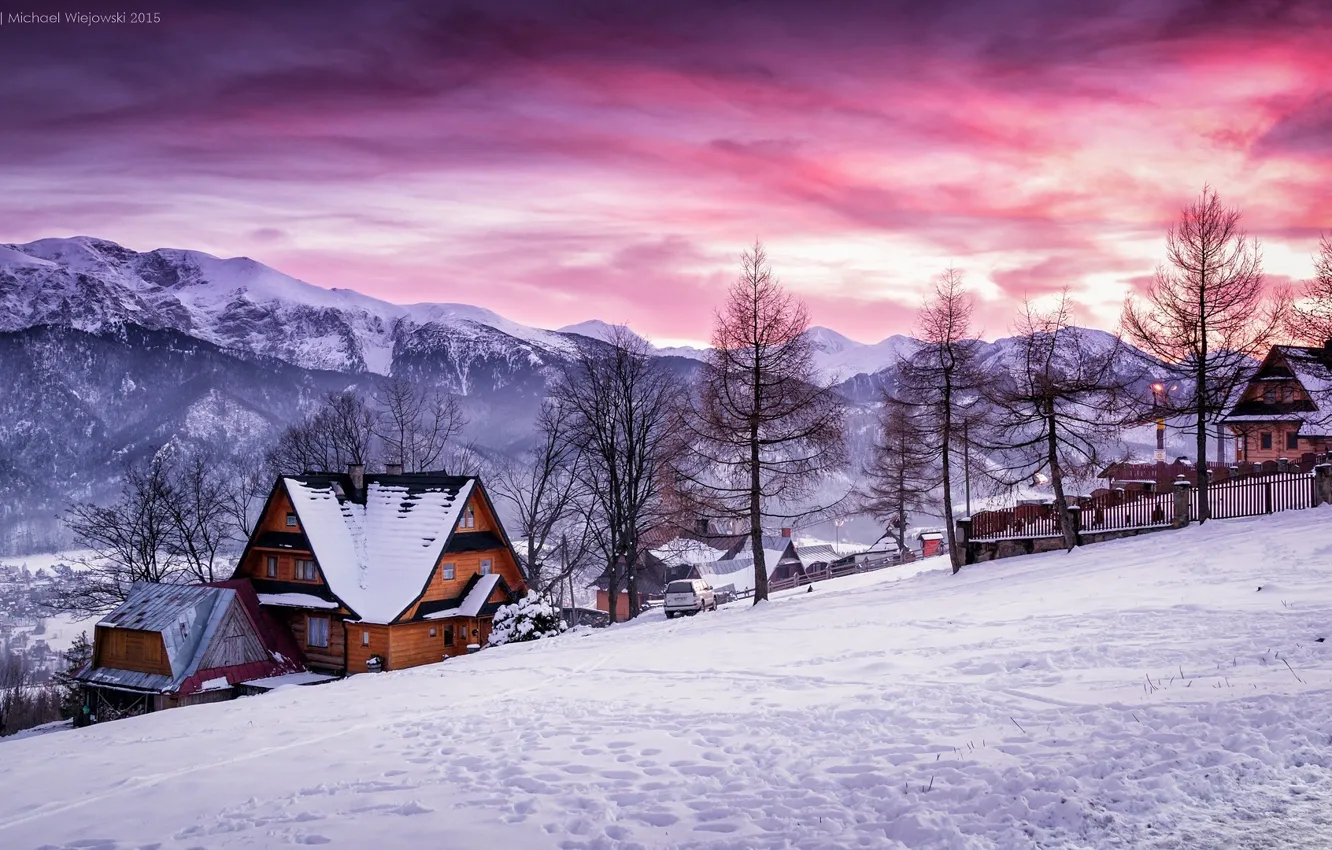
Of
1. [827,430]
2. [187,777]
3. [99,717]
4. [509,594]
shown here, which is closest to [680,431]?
[827,430]

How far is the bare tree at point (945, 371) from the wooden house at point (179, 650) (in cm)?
2695

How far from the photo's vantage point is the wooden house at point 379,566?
33.9 metres

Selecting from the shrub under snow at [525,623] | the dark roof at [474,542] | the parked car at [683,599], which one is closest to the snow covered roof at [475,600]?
the dark roof at [474,542]

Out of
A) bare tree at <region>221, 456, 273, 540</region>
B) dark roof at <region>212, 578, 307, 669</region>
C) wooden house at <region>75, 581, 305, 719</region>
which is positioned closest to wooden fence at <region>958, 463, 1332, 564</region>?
dark roof at <region>212, 578, 307, 669</region>

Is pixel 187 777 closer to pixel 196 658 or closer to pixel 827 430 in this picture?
pixel 827 430

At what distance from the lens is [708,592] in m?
41.2

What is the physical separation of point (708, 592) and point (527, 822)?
112ft

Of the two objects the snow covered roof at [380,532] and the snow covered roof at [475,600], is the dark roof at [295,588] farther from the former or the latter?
the snow covered roof at [475,600]

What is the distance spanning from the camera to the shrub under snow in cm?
3105

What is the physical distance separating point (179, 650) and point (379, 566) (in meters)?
7.82

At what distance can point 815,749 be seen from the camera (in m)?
9.27

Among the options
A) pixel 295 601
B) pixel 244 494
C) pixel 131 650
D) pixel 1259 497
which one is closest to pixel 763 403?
pixel 1259 497

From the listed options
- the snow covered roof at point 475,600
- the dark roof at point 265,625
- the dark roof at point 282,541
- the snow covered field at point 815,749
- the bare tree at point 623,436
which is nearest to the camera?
the snow covered field at point 815,749

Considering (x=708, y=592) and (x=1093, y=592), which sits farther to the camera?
(x=708, y=592)
